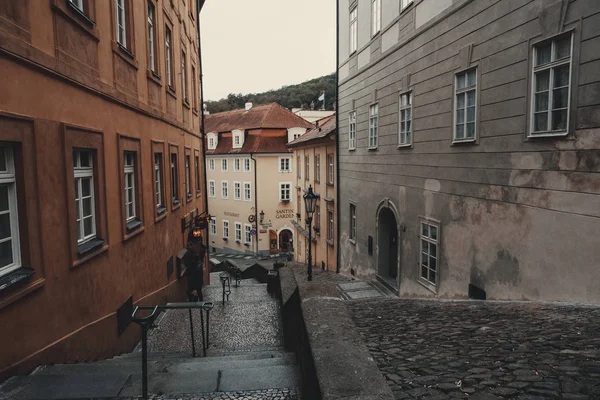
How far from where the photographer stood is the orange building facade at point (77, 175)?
16.1 ft

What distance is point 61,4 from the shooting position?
5.94 metres

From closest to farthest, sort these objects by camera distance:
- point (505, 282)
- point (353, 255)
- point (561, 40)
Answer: point (561, 40)
point (505, 282)
point (353, 255)

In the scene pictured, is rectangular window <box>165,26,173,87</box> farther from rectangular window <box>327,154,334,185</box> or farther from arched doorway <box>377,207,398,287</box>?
rectangular window <box>327,154,334,185</box>

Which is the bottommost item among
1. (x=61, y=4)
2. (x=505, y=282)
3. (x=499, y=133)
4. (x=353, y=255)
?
(x=353, y=255)

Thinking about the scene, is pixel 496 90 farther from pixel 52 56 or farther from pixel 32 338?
pixel 32 338

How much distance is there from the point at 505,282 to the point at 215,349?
17.2ft

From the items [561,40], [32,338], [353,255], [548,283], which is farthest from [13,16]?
[353,255]

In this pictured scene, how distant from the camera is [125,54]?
870 cm

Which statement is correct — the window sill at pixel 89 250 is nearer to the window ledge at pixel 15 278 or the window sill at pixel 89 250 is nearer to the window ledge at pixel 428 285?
the window ledge at pixel 15 278

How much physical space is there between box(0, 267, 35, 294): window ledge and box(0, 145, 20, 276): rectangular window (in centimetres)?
6

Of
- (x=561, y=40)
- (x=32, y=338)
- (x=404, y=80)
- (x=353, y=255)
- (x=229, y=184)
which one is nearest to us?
(x=32, y=338)

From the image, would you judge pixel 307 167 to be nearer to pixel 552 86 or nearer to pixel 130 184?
pixel 130 184

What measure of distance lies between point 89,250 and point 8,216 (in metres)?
1.83

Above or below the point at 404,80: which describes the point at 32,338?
below
